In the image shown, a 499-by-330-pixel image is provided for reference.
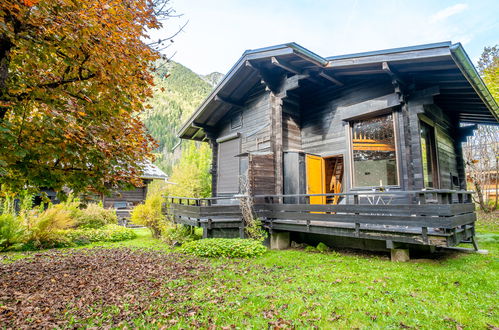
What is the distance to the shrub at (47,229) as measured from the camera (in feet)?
30.4

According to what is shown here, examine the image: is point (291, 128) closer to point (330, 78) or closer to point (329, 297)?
point (330, 78)

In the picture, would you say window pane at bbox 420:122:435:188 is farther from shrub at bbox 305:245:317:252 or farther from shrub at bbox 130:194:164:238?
shrub at bbox 130:194:164:238

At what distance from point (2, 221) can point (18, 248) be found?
102cm

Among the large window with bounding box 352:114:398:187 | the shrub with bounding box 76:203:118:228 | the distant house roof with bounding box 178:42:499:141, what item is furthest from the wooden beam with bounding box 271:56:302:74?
the shrub with bounding box 76:203:118:228

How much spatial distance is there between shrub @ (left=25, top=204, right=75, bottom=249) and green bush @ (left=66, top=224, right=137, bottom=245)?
31 centimetres

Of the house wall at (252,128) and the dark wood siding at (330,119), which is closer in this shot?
the dark wood siding at (330,119)

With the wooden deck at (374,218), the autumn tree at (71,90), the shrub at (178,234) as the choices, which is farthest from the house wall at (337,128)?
the autumn tree at (71,90)

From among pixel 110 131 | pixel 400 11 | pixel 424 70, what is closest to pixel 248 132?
pixel 424 70

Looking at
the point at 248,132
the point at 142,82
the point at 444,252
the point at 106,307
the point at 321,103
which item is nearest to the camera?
the point at 106,307

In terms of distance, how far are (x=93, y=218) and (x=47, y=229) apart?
3443 millimetres

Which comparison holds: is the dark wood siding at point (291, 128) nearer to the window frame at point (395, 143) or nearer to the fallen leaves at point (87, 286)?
the window frame at point (395, 143)

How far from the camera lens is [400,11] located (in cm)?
2077

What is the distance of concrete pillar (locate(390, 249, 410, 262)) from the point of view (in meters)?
6.14

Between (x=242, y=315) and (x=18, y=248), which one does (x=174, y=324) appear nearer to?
(x=242, y=315)
